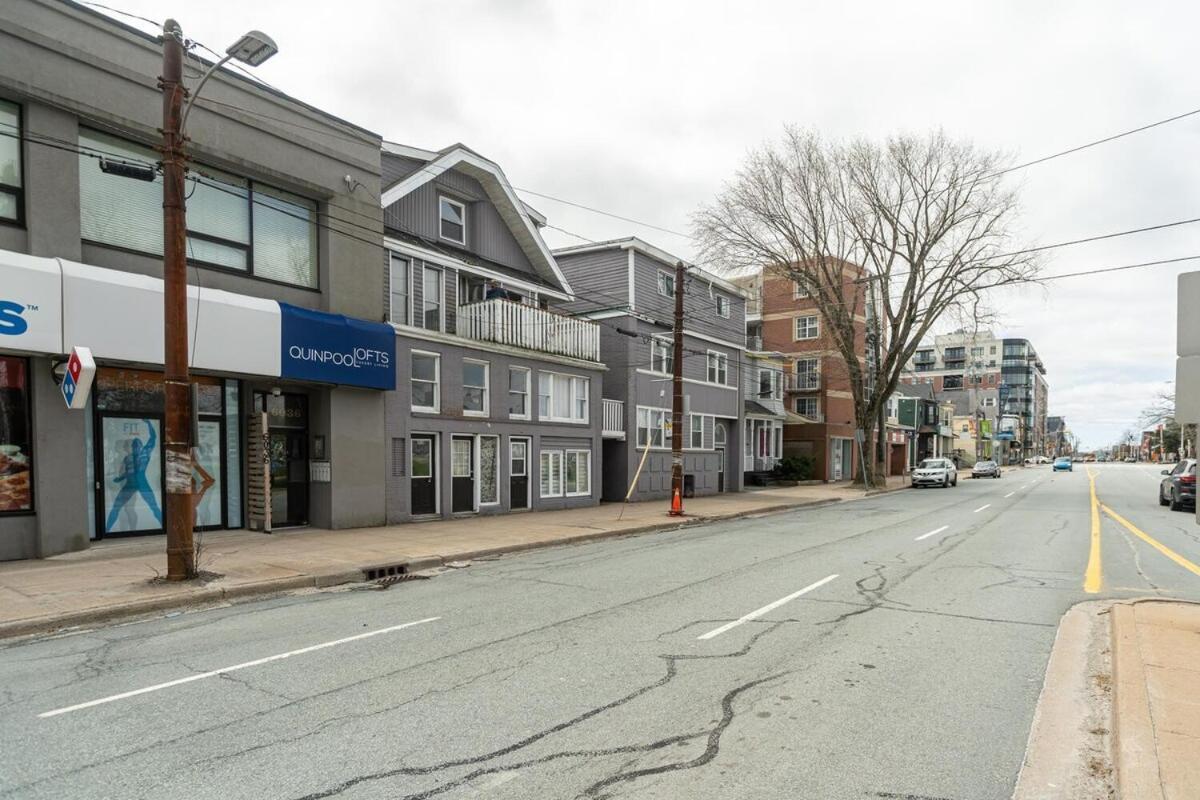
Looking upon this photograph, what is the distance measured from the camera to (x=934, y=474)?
38750 mm

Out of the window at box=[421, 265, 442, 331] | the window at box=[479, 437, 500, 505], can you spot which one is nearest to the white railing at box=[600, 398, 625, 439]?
the window at box=[479, 437, 500, 505]

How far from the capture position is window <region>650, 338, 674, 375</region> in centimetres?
2651

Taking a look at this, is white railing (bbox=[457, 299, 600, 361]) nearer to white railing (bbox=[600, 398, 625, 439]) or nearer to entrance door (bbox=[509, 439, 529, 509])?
white railing (bbox=[600, 398, 625, 439])

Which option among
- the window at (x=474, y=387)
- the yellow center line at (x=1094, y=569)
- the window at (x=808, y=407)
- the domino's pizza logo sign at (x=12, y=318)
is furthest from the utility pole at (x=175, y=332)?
the window at (x=808, y=407)

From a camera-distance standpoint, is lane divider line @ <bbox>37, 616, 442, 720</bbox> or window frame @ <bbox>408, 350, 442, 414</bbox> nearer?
lane divider line @ <bbox>37, 616, 442, 720</bbox>

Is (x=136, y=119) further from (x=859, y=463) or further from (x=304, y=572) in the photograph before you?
(x=859, y=463)

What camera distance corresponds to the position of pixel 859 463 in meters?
40.1

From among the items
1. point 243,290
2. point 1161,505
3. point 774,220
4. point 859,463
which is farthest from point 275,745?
point 859,463

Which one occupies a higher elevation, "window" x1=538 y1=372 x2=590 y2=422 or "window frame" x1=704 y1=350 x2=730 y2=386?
"window frame" x1=704 y1=350 x2=730 y2=386

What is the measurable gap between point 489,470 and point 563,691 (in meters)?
14.2

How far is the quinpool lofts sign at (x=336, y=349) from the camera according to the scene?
13.7m

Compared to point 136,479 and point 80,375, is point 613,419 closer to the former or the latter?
point 136,479

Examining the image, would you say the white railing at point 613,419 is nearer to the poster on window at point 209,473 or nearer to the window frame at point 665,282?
the window frame at point 665,282

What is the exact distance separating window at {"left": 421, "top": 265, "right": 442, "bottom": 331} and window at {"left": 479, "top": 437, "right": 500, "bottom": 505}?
325 centimetres
